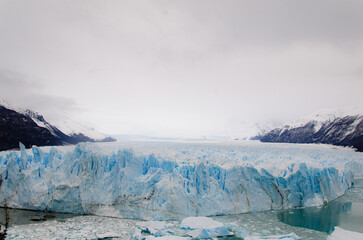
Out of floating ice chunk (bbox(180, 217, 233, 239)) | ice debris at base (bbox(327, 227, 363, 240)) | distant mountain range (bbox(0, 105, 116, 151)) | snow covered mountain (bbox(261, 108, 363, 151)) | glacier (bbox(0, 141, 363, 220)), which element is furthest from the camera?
snow covered mountain (bbox(261, 108, 363, 151))

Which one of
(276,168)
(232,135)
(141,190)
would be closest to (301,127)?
(232,135)

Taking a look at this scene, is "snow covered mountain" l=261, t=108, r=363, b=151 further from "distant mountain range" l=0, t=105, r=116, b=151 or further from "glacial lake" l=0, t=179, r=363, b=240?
"distant mountain range" l=0, t=105, r=116, b=151

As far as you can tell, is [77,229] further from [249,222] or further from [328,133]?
[328,133]

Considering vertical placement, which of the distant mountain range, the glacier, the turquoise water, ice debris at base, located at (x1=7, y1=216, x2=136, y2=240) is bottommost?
ice debris at base, located at (x1=7, y1=216, x2=136, y2=240)

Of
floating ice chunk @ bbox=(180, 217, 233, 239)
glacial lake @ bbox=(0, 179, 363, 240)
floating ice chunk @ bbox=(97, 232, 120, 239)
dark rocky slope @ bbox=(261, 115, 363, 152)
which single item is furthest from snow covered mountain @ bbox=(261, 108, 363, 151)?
floating ice chunk @ bbox=(97, 232, 120, 239)

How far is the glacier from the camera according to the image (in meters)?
10.5

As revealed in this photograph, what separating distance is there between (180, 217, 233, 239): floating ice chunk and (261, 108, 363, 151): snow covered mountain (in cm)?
4976

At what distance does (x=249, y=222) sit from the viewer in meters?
9.66

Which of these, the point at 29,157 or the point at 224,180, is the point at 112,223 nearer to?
the point at 224,180

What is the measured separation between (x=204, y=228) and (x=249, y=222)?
2.28 metres

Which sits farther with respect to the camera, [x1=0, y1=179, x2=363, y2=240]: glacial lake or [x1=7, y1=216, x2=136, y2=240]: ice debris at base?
[x1=0, y1=179, x2=363, y2=240]: glacial lake

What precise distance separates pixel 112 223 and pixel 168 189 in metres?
2.54

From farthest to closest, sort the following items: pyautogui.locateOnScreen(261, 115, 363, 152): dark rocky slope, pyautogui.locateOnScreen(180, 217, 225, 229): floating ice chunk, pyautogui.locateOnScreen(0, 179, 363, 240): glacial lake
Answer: pyautogui.locateOnScreen(261, 115, 363, 152): dark rocky slope
pyautogui.locateOnScreen(180, 217, 225, 229): floating ice chunk
pyautogui.locateOnScreen(0, 179, 363, 240): glacial lake

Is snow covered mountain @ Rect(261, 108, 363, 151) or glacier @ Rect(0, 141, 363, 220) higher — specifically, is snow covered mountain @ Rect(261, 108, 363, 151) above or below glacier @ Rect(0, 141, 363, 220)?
above
